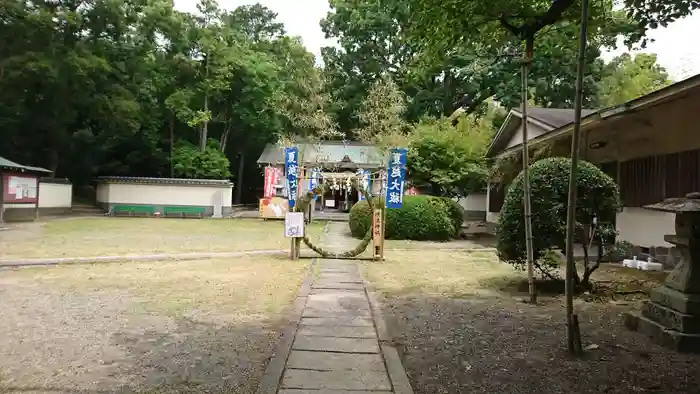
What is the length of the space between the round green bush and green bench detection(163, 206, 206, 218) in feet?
82.6

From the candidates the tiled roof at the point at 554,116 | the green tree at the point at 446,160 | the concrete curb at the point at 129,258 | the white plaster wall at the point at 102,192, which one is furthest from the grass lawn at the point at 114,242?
the white plaster wall at the point at 102,192

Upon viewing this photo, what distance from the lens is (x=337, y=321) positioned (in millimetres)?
5965

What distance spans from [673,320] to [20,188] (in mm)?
23764

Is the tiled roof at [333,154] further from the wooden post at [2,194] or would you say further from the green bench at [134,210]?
the wooden post at [2,194]

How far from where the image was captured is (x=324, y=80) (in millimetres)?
29750

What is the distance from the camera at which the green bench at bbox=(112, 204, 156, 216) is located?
97.6ft

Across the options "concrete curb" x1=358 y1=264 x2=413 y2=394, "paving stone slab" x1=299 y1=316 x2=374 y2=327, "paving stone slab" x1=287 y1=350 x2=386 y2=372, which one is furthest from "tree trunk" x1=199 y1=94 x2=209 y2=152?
"paving stone slab" x1=287 y1=350 x2=386 y2=372

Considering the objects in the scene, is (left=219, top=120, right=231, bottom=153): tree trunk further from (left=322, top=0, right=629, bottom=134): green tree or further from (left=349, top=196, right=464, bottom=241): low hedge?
(left=349, top=196, right=464, bottom=241): low hedge

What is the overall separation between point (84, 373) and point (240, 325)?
1902 millimetres

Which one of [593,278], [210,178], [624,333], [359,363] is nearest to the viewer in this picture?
[359,363]

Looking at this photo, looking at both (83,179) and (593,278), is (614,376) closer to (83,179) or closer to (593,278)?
(593,278)

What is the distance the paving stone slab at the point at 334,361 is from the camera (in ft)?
14.2

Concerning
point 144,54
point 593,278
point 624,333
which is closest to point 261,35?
point 144,54

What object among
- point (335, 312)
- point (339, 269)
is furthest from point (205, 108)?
point (335, 312)
